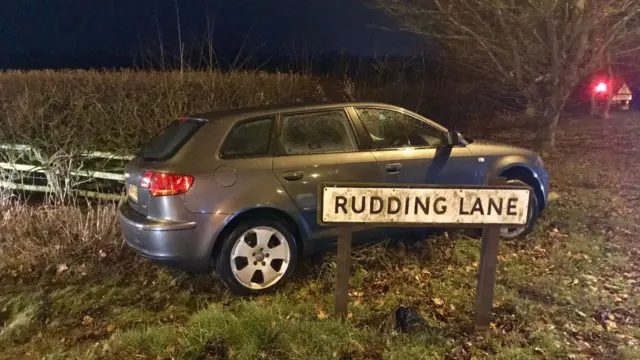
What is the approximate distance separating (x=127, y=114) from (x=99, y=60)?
159 inches

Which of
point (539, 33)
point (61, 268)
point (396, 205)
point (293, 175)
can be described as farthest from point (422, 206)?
point (539, 33)

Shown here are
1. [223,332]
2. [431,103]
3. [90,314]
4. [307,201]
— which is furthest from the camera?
[431,103]

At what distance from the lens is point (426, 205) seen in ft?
11.3

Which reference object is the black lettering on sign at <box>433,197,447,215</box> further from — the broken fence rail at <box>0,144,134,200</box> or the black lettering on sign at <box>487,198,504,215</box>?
the broken fence rail at <box>0,144,134,200</box>

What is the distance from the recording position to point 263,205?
4215 mm

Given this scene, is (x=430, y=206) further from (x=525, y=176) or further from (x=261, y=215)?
(x=525, y=176)

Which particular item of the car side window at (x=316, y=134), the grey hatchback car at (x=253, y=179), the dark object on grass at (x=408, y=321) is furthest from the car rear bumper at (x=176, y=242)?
the dark object on grass at (x=408, y=321)

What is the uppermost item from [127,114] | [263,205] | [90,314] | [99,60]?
[99,60]

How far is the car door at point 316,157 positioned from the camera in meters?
4.37

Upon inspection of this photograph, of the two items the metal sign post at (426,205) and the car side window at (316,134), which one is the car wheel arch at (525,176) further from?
the metal sign post at (426,205)

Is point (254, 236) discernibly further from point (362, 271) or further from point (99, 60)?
point (99, 60)

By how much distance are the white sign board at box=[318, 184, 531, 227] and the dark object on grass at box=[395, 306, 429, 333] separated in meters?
0.72

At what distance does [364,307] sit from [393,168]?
55.9 inches

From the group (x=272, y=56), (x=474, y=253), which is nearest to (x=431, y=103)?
(x=272, y=56)
